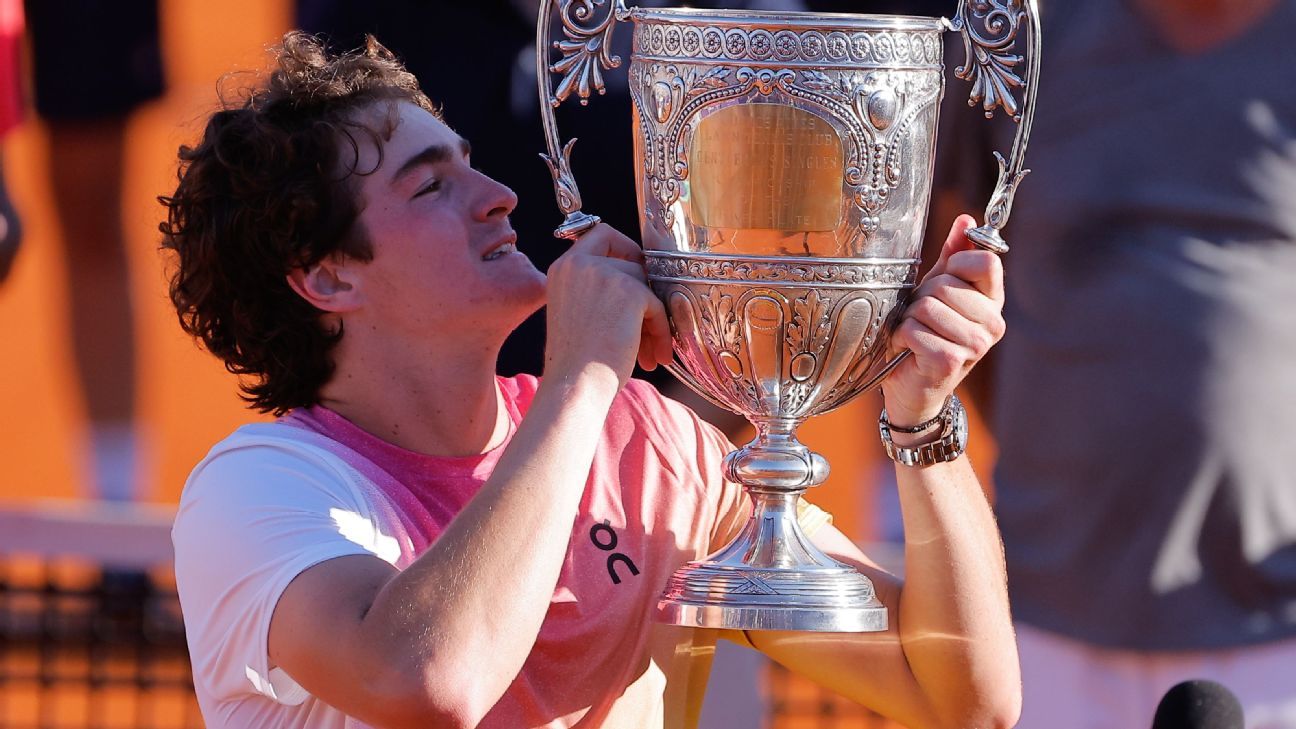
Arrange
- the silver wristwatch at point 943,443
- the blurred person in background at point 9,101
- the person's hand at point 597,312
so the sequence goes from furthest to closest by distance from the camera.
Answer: the blurred person in background at point 9,101 < the silver wristwatch at point 943,443 < the person's hand at point 597,312

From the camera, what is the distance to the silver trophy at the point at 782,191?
5.28ft

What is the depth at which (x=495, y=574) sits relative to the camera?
1.58 m

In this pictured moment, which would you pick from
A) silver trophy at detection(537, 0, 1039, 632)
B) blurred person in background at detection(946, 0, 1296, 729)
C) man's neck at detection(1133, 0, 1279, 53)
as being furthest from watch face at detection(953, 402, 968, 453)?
man's neck at detection(1133, 0, 1279, 53)

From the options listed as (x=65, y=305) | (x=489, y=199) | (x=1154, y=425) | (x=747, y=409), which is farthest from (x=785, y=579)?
(x=65, y=305)

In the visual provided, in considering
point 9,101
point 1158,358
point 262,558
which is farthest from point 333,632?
point 9,101

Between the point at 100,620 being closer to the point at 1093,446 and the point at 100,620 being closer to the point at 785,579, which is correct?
the point at 1093,446

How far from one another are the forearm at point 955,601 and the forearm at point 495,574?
401 millimetres

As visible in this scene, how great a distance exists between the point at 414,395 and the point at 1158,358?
1.54 meters

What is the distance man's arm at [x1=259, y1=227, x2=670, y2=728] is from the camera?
5.13 feet

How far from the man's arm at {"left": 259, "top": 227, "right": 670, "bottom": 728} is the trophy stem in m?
0.15

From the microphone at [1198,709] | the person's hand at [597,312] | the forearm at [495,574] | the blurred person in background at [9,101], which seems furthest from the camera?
the blurred person in background at [9,101]

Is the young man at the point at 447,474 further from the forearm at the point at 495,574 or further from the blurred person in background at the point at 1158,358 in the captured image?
the blurred person in background at the point at 1158,358

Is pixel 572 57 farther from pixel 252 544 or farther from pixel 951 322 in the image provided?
pixel 252 544

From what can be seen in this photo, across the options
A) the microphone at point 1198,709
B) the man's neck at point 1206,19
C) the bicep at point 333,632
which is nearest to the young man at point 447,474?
the bicep at point 333,632
